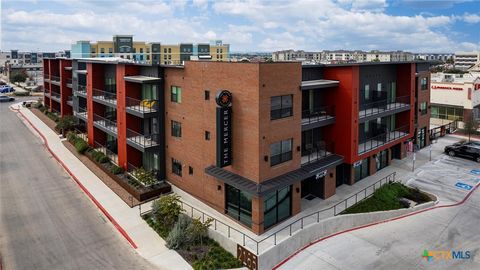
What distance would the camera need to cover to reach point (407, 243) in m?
21.9

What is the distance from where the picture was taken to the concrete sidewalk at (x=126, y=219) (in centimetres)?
2011

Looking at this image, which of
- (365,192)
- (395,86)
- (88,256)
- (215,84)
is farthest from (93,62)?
(395,86)

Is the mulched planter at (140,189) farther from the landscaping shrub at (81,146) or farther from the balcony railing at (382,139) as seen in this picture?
the balcony railing at (382,139)

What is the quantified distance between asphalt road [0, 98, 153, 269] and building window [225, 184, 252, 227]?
21.4 feet

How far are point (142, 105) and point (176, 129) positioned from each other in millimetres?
4428

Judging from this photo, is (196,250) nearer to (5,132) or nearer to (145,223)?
(145,223)

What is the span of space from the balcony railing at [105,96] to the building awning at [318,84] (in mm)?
18233

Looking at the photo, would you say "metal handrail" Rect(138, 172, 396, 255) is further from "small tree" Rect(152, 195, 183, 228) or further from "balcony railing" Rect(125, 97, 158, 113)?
"balcony railing" Rect(125, 97, 158, 113)

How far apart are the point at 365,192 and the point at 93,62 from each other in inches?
1124

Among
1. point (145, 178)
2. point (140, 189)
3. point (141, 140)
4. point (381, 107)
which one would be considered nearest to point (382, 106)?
point (381, 107)

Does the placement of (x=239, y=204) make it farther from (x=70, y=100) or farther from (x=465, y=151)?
(x=70, y=100)

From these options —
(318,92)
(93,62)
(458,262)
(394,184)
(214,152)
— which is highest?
(93,62)

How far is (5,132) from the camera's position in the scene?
51.3m

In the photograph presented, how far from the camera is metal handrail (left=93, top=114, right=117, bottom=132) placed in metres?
35.2
